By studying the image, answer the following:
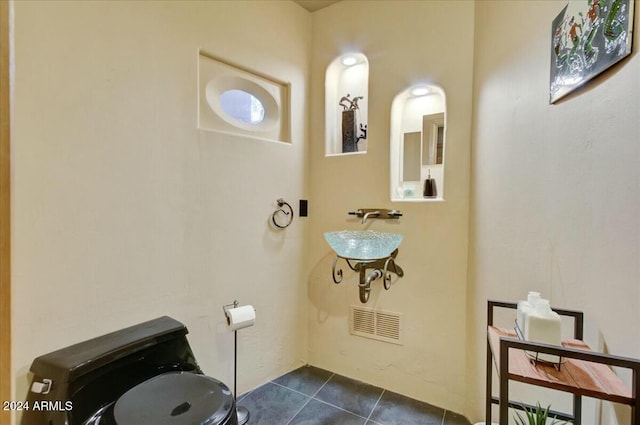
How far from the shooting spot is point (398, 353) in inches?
76.0

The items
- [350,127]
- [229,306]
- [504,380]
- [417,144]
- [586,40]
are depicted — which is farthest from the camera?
[350,127]

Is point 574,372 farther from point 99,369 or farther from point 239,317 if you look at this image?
point 99,369

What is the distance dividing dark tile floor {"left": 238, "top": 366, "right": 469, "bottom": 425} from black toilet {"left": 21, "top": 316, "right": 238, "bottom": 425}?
2.35 feet

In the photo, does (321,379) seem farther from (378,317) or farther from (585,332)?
(585,332)

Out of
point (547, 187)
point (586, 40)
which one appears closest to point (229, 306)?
point (547, 187)

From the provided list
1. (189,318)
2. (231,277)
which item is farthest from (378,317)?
(189,318)

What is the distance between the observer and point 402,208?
190 cm

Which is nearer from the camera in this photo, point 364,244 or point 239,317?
point 239,317

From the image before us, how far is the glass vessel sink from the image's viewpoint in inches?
66.2

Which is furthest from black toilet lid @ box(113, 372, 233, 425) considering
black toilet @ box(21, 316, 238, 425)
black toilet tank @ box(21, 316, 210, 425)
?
black toilet tank @ box(21, 316, 210, 425)

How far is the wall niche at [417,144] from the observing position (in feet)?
6.41

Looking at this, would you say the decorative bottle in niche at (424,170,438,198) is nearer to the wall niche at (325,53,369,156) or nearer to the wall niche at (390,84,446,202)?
the wall niche at (390,84,446,202)

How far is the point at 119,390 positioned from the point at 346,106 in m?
2.08

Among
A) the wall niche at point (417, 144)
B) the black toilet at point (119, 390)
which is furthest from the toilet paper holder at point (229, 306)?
the wall niche at point (417, 144)
